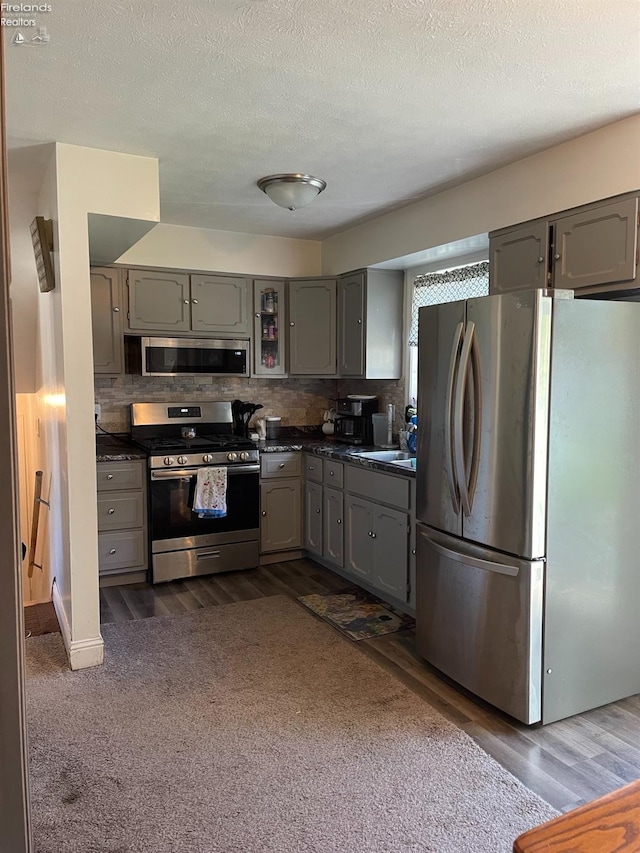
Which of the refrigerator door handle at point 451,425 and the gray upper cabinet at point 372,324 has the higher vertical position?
the gray upper cabinet at point 372,324

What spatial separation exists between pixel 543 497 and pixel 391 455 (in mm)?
1786

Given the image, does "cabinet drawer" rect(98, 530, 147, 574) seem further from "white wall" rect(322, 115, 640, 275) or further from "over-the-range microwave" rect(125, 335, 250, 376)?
"white wall" rect(322, 115, 640, 275)

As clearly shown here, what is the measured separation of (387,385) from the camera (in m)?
4.78

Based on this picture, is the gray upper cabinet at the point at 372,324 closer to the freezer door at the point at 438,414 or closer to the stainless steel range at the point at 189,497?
the stainless steel range at the point at 189,497

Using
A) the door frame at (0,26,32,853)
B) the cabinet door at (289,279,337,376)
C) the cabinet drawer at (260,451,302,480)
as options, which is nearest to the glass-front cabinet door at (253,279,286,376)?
the cabinet door at (289,279,337,376)

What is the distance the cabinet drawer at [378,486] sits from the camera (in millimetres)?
3496

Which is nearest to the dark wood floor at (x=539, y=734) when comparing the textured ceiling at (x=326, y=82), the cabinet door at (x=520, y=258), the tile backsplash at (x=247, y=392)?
the tile backsplash at (x=247, y=392)

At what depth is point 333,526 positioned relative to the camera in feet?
13.9

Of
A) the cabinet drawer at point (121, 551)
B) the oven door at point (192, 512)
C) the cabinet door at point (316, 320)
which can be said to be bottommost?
the cabinet drawer at point (121, 551)

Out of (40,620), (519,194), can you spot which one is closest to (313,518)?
(40,620)

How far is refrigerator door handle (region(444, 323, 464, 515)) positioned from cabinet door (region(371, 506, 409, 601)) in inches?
29.7

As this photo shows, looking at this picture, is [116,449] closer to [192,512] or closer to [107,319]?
[192,512]

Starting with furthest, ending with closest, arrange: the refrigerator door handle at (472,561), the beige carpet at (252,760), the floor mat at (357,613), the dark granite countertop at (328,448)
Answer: the dark granite countertop at (328,448) < the floor mat at (357,613) < the refrigerator door handle at (472,561) < the beige carpet at (252,760)

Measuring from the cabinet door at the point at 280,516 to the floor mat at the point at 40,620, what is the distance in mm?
1450
